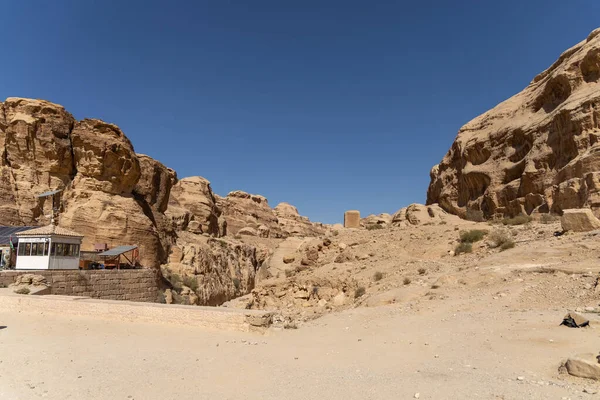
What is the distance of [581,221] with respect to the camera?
45.5 feet

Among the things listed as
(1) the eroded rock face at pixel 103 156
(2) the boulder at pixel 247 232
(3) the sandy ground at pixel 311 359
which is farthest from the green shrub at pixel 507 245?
(2) the boulder at pixel 247 232

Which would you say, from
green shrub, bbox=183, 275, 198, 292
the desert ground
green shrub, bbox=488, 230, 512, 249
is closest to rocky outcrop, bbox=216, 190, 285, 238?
green shrub, bbox=183, 275, 198, 292

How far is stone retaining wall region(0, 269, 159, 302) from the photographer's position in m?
15.9

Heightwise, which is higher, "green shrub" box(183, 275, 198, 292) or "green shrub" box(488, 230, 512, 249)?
"green shrub" box(488, 230, 512, 249)

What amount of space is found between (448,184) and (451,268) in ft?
73.2

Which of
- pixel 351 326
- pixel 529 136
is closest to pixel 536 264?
pixel 351 326

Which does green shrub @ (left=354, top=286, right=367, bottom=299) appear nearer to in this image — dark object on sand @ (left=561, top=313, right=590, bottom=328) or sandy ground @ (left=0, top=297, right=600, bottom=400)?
sandy ground @ (left=0, top=297, right=600, bottom=400)

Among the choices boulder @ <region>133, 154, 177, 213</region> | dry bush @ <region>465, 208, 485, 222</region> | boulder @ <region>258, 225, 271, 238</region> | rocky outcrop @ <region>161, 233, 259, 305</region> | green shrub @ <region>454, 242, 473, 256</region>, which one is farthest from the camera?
boulder @ <region>258, 225, 271, 238</region>

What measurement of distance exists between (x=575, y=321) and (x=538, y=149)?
20788 mm

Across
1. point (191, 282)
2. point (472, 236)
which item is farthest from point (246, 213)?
point (472, 236)

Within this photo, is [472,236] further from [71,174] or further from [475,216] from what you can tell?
[71,174]

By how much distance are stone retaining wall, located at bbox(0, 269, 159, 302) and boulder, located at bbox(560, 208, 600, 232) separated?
19.4 meters

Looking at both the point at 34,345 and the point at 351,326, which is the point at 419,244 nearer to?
the point at 351,326

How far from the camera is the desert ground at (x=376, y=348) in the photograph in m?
4.69
